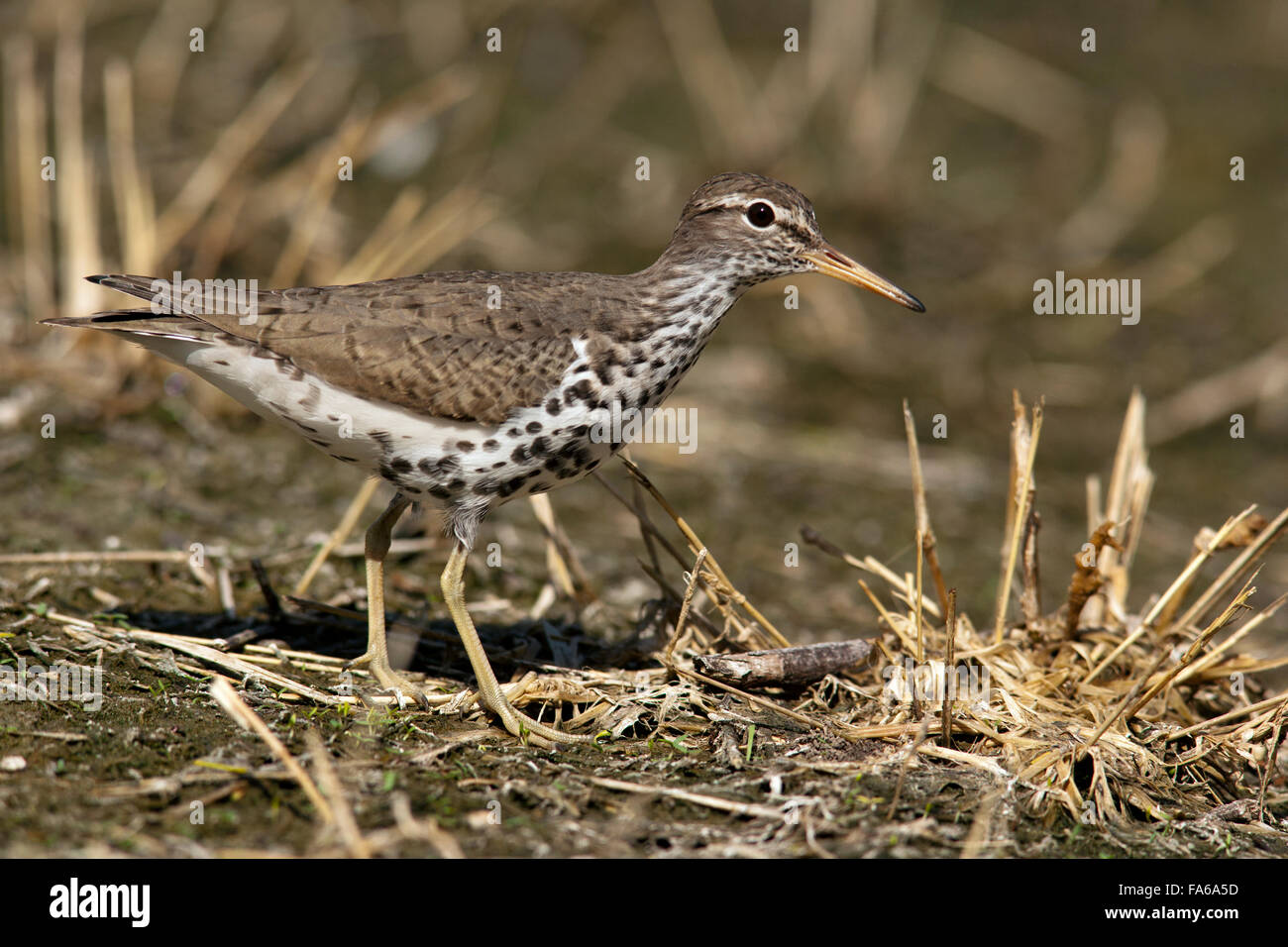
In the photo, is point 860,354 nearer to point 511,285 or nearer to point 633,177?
point 633,177

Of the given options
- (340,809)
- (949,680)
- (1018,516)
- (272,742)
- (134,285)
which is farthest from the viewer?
(1018,516)

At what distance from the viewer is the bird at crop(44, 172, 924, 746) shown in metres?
5.91

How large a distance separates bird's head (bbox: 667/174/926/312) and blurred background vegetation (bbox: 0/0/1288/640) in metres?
2.41

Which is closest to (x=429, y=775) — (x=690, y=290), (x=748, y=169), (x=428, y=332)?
(x=428, y=332)

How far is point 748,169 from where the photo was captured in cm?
1350

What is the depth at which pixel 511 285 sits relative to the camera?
6.32 m

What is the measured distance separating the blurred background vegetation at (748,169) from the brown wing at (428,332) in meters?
1.95

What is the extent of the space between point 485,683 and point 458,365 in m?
1.45

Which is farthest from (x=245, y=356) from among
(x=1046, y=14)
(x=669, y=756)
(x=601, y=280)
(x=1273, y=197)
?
(x=1046, y=14)

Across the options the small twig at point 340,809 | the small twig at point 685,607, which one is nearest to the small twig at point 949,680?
the small twig at point 685,607

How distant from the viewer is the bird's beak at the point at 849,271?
6664 mm

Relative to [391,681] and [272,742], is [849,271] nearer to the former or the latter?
[391,681]

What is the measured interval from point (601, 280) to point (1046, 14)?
12.6 metres

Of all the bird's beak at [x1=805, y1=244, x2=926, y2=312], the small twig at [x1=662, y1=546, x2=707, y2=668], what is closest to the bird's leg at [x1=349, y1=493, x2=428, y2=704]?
the small twig at [x1=662, y1=546, x2=707, y2=668]
